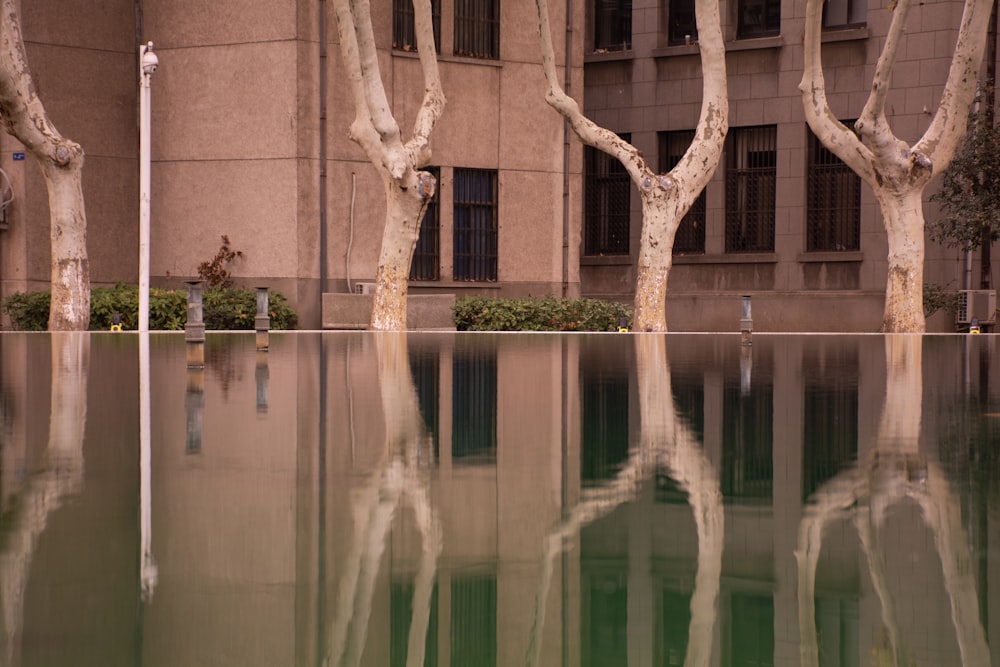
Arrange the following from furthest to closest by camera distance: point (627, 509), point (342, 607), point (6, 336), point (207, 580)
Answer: point (6, 336)
point (627, 509)
point (207, 580)
point (342, 607)

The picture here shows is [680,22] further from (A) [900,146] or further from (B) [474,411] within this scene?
(B) [474,411]

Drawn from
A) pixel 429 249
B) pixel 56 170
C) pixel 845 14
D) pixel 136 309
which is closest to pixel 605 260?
pixel 429 249

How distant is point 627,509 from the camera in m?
4.12

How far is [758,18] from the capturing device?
3259cm

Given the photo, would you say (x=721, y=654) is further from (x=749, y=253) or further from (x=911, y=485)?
(x=749, y=253)

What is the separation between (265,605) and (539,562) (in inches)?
29.0

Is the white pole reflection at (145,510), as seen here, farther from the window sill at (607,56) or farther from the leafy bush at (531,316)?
the window sill at (607,56)

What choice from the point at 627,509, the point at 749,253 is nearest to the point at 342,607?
the point at 627,509

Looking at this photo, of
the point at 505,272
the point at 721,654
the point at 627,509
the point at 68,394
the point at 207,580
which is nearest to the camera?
the point at 721,654

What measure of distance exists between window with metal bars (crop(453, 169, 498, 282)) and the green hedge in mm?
5255

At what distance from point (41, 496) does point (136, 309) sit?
21049mm

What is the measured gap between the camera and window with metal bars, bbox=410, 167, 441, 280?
96.8 feet

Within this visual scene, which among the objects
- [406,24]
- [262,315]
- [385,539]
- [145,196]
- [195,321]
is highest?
[406,24]

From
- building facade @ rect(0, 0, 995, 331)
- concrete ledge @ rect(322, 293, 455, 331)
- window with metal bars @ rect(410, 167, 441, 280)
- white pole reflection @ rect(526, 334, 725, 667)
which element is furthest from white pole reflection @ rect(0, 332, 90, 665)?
window with metal bars @ rect(410, 167, 441, 280)
